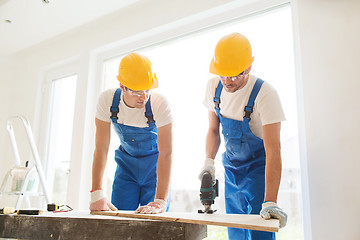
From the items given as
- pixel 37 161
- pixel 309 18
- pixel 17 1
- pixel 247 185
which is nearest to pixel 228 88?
pixel 247 185

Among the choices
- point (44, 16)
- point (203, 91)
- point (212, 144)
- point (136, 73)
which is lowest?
point (212, 144)

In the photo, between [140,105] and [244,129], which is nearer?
[244,129]

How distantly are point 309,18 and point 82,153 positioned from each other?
7.68 feet

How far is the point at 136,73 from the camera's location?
1.60 metres

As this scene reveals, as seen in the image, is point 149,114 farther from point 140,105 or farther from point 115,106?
point 115,106

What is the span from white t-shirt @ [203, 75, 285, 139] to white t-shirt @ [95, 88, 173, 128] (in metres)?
0.26

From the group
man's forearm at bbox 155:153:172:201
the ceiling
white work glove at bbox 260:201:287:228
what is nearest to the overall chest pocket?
man's forearm at bbox 155:153:172:201

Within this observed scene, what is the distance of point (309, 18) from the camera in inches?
79.1

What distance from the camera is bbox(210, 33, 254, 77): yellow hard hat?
1478mm

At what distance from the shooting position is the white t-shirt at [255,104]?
1.47 meters

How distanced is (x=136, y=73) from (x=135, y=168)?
611 mm

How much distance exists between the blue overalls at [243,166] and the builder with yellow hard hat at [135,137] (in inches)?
13.3

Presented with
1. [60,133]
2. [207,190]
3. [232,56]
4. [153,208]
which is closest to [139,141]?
[153,208]

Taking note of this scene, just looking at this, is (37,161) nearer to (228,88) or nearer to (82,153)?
(82,153)
